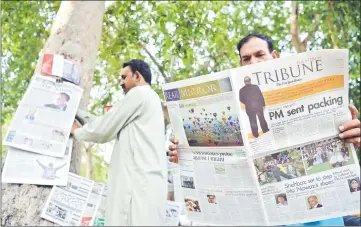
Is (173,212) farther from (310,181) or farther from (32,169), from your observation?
(310,181)

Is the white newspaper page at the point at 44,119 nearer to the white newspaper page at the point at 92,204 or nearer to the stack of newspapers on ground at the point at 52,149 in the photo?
the stack of newspapers on ground at the point at 52,149

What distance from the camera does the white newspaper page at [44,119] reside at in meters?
1.88

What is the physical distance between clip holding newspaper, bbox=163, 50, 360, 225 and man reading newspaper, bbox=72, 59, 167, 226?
337 millimetres

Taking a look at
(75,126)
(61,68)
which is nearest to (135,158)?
(75,126)

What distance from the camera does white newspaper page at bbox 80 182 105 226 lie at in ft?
6.40

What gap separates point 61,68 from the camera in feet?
6.80

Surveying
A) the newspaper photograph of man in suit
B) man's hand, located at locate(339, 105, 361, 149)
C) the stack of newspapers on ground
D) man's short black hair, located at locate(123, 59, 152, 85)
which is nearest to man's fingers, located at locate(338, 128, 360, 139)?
man's hand, located at locate(339, 105, 361, 149)

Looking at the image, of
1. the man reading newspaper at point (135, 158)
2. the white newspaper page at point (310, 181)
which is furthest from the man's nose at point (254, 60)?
the man reading newspaper at point (135, 158)

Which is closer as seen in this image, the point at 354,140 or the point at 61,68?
the point at 354,140

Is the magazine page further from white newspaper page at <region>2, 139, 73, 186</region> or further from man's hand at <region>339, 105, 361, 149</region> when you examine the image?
white newspaper page at <region>2, 139, 73, 186</region>

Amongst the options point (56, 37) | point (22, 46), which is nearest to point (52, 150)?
point (56, 37)

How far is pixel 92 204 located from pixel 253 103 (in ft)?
3.69

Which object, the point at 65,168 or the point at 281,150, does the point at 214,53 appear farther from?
the point at 281,150

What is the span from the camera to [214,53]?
659 centimetres
